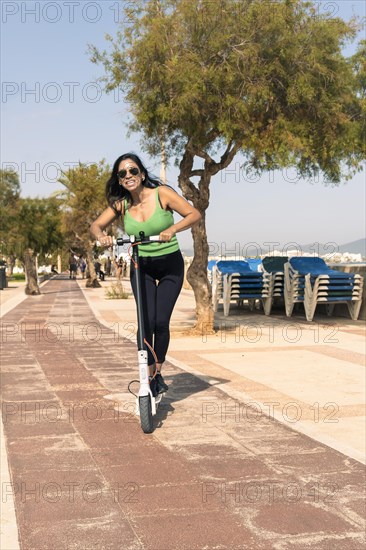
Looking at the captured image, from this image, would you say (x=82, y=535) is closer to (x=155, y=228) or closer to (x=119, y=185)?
(x=155, y=228)

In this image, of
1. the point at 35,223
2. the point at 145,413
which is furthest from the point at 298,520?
the point at 35,223

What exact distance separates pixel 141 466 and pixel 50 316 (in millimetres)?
12973

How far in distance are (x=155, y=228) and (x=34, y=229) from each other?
2280 cm

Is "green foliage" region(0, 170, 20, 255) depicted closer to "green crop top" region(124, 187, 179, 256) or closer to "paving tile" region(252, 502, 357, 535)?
"green crop top" region(124, 187, 179, 256)

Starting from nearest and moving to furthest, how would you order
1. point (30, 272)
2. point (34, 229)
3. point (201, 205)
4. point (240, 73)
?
point (240, 73) < point (201, 205) < point (34, 229) < point (30, 272)

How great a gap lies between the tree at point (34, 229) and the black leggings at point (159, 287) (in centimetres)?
2249

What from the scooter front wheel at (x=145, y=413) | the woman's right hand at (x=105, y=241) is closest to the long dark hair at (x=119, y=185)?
the woman's right hand at (x=105, y=241)

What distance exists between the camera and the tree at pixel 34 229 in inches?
1075

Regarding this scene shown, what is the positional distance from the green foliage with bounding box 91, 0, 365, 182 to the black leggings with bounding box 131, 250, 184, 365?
5792 millimetres

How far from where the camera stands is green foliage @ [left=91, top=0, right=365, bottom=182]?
1067cm

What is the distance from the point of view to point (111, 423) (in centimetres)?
539

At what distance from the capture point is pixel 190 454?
4539 millimetres

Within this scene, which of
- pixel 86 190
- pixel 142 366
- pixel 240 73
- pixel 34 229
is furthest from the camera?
pixel 86 190

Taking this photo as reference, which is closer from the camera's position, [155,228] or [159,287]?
[155,228]
